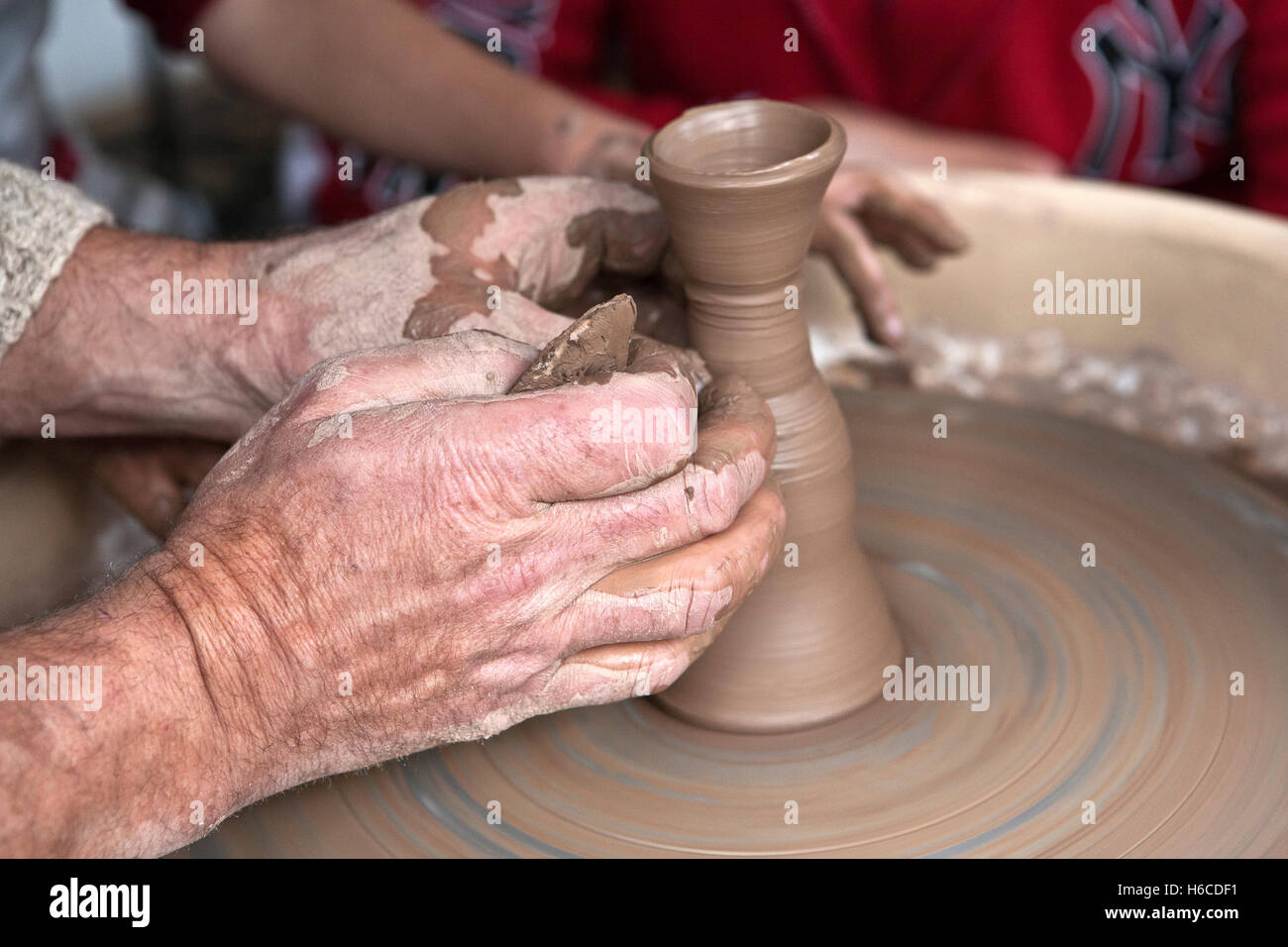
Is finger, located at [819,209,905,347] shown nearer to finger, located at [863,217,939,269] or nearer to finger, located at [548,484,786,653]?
finger, located at [863,217,939,269]

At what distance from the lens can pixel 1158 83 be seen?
1924 mm

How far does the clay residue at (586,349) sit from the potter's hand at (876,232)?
66cm

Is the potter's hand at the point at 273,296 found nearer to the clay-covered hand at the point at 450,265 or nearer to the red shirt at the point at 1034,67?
the clay-covered hand at the point at 450,265

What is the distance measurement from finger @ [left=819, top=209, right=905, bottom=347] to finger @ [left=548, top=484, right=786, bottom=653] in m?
0.64

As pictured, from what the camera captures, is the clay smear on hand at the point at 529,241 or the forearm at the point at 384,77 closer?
the clay smear on hand at the point at 529,241

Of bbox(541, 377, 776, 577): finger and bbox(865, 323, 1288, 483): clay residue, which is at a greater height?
bbox(541, 377, 776, 577): finger

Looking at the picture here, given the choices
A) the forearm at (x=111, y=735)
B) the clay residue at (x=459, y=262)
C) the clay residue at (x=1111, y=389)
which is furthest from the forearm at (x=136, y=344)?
the clay residue at (x=1111, y=389)

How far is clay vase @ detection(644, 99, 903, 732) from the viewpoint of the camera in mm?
971

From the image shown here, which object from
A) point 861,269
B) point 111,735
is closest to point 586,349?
point 111,735

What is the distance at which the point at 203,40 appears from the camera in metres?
1.93

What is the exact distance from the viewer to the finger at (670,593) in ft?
3.05

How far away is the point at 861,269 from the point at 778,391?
1.65 feet

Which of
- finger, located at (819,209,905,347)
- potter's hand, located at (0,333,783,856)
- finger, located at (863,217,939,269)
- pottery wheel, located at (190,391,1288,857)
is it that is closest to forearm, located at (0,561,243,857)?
potter's hand, located at (0,333,783,856)
